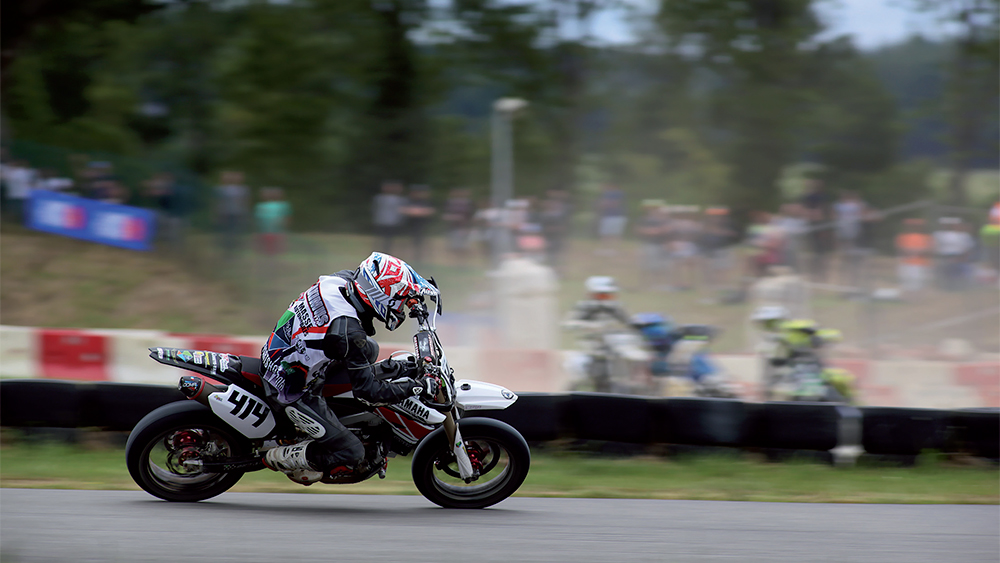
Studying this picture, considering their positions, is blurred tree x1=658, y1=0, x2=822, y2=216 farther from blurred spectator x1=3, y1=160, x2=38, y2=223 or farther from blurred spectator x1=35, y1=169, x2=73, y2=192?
blurred spectator x1=3, y1=160, x2=38, y2=223

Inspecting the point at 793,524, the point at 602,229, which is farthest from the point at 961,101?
the point at 793,524

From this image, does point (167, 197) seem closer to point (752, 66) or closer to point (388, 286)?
point (752, 66)

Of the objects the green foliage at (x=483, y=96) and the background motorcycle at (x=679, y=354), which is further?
the green foliage at (x=483, y=96)

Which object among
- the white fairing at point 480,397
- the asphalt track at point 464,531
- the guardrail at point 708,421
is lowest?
the asphalt track at point 464,531

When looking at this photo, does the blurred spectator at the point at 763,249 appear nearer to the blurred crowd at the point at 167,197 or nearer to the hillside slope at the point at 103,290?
the blurred crowd at the point at 167,197

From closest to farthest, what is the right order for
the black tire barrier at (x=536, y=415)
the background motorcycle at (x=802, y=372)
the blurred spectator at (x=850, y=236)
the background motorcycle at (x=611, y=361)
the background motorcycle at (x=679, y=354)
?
the black tire barrier at (x=536, y=415) → the background motorcycle at (x=802, y=372) → the background motorcycle at (x=679, y=354) → the background motorcycle at (x=611, y=361) → the blurred spectator at (x=850, y=236)

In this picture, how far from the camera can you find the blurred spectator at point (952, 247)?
37.8ft

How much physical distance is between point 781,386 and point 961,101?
829cm

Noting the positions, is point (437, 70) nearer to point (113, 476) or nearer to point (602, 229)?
point (602, 229)

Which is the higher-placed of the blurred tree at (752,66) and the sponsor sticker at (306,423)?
the blurred tree at (752,66)

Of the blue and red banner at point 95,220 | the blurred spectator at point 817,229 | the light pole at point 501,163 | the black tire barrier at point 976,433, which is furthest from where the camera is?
the blue and red banner at point 95,220

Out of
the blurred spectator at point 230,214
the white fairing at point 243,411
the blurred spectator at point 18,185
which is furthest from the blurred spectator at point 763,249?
the blurred spectator at point 18,185

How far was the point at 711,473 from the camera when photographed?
723 centimetres

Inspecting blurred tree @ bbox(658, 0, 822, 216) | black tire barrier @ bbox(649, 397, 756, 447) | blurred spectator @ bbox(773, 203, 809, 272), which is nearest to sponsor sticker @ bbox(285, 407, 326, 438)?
black tire barrier @ bbox(649, 397, 756, 447)
